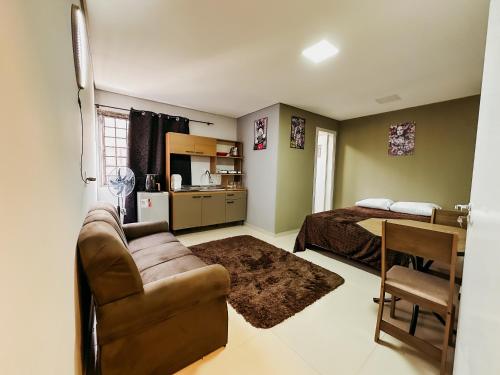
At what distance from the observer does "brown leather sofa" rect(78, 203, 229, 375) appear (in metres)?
1.03

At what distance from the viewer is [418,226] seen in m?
2.12

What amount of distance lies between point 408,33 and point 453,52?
685mm

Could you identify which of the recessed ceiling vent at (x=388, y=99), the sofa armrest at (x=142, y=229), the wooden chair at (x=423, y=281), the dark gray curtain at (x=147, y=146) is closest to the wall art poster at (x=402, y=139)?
the recessed ceiling vent at (x=388, y=99)

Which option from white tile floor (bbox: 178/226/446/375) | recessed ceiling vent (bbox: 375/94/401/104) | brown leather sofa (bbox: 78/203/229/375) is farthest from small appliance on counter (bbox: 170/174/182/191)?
→ recessed ceiling vent (bbox: 375/94/401/104)

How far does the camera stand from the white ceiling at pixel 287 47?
161cm

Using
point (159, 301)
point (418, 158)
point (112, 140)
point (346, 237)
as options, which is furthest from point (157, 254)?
point (418, 158)

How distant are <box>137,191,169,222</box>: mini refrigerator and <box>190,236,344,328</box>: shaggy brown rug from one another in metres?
0.97

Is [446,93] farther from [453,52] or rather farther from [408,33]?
[408,33]

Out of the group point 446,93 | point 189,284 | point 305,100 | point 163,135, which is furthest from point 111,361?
point 446,93

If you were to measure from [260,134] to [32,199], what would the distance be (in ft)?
12.7

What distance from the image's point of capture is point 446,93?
3.07 meters

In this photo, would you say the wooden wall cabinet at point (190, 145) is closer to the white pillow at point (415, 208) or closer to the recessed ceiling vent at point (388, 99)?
the recessed ceiling vent at point (388, 99)

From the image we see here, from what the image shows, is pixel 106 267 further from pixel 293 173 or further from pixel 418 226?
pixel 293 173

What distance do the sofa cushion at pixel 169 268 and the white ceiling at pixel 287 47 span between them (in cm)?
202
